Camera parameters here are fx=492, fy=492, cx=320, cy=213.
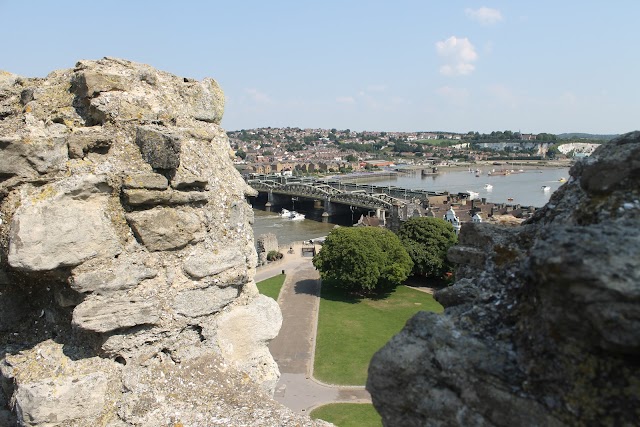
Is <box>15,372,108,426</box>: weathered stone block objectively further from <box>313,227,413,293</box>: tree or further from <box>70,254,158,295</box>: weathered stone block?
<box>313,227,413,293</box>: tree

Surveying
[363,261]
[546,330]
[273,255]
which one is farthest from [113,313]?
[273,255]

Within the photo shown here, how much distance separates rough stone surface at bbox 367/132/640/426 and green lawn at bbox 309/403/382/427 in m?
10.9

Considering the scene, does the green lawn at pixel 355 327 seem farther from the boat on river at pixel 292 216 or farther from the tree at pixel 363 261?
the boat on river at pixel 292 216

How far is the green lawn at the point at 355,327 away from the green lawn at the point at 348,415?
1.47m

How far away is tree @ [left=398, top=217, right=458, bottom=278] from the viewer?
27.4m

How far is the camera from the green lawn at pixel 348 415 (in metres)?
13.3

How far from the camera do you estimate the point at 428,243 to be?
92.6 ft

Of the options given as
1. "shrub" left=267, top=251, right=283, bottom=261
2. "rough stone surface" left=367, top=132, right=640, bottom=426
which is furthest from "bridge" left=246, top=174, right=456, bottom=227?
"rough stone surface" left=367, top=132, right=640, bottom=426

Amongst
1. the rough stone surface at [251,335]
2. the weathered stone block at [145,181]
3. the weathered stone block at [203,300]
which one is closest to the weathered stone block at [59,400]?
the weathered stone block at [203,300]

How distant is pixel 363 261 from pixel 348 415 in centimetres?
1132

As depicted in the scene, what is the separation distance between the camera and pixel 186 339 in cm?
547

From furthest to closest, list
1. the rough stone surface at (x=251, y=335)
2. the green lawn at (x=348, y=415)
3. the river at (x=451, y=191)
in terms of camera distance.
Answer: the river at (x=451, y=191) → the green lawn at (x=348, y=415) → the rough stone surface at (x=251, y=335)

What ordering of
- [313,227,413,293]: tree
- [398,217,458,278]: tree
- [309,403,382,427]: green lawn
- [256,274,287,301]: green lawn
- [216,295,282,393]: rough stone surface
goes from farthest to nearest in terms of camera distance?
[398,217,458,278]: tree
[256,274,287,301]: green lawn
[313,227,413,293]: tree
[309,403,382,427]: green lawn
[216,295,282,393]: rough stone surface

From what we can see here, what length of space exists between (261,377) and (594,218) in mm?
4376
